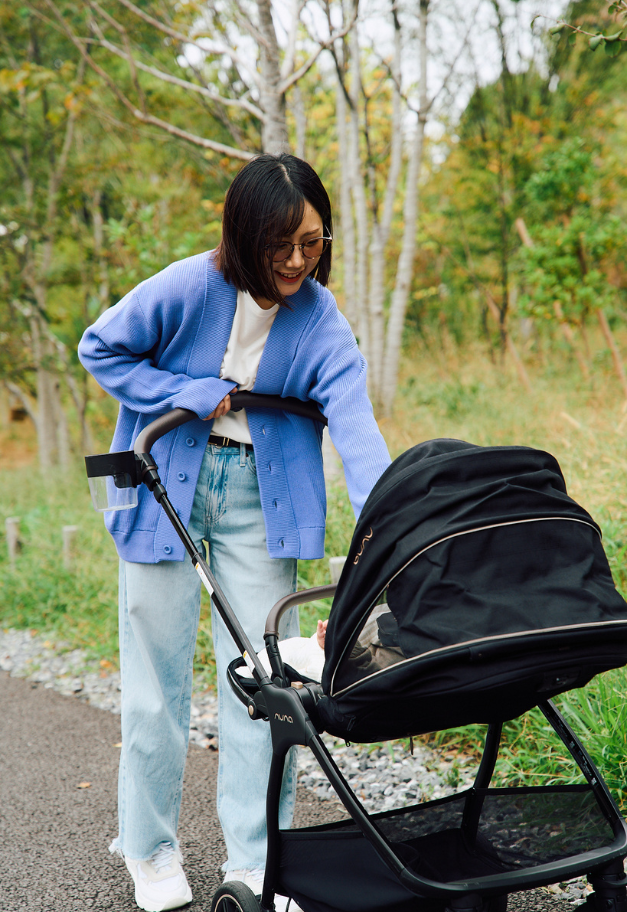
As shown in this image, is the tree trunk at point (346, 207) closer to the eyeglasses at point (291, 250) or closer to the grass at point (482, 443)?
the grass at point (482, 443)

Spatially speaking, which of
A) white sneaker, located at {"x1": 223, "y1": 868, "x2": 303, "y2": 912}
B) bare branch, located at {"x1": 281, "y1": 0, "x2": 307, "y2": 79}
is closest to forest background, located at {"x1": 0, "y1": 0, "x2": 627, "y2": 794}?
bare branch, located at {"x1": 281, "y1": 0, "x2": 307, "y2": 79}

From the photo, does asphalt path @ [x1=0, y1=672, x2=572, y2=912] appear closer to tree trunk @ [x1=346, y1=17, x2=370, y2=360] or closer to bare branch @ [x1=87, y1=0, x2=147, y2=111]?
tree trunk @ [x1=346, y1=17, x2=370, y2=360]

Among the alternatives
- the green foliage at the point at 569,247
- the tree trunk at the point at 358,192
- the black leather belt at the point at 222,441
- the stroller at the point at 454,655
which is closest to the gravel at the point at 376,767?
the stroller at the point at 454,655

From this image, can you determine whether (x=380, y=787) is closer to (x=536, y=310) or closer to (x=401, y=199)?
(x=536, y=310)

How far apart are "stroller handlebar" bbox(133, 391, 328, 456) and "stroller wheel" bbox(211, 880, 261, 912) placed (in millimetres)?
1118

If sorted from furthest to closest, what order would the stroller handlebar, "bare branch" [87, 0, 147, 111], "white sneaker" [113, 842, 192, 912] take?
"bare branch" [87, 0, 147, 111] → "white sneaker" [113, 842, 192, 912] → the stroller handlebar

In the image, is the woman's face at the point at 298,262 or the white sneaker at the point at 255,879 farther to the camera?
the white sneaker at the point at 255,879

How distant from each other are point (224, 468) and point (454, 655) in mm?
1083

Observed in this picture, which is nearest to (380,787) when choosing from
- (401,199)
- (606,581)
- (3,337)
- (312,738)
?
(312,738)

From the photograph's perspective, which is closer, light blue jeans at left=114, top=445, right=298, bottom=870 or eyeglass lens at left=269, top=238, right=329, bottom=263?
eyeglass lens at left=269, top=238, right=329, bottom=263

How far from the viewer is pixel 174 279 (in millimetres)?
2156

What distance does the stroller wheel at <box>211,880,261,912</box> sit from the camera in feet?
6.07

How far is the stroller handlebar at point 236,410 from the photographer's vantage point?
82.3 inches

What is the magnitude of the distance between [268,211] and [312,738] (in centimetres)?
126
